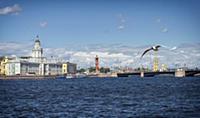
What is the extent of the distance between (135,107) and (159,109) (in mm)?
2879

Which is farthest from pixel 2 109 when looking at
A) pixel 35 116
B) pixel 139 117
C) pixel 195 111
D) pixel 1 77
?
pixel 1 77

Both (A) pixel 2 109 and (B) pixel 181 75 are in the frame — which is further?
(B) pixel 181 75

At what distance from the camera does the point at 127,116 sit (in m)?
32.0

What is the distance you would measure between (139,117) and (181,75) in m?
167

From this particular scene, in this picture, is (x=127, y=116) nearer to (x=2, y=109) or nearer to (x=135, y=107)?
(x=135, y=107)

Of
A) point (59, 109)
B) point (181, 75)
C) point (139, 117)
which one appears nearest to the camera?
point (139, 117)

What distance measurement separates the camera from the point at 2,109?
124 ft

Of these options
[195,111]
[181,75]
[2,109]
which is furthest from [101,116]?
[181,75]

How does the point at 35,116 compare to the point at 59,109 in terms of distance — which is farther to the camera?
the point at 59,109

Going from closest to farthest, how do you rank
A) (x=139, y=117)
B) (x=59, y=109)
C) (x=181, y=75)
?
(x=139, y=117) → (x=59, y=109) → (x=181, y=75)

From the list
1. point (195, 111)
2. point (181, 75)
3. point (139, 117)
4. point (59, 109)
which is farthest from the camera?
point (181, 75)

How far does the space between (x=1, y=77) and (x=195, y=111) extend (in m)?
170

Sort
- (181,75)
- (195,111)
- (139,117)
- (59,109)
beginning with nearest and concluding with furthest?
(139,117)
(195,111)
(59,109)
(181,75)

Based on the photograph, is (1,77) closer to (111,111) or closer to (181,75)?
(181,75)
